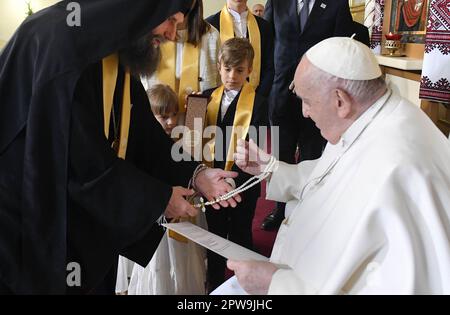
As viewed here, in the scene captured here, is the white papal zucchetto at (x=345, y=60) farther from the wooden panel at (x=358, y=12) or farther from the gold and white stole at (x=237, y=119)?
the wooden panel at (x=358, y=12)

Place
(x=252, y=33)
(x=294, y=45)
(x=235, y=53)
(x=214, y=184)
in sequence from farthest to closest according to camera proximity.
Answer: (x=294, y=45) → (x=252, y=33) → (x=235, y=53) → (x=214, y=184)

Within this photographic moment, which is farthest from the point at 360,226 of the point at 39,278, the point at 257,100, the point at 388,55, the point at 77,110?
the point at 388,55

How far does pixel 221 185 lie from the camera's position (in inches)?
83.0

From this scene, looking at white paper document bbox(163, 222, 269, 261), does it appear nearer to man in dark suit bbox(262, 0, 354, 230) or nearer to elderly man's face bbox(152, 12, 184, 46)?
elderly man's face bbox(152, 12, 184, 46)

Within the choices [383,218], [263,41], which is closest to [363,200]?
[383,218]

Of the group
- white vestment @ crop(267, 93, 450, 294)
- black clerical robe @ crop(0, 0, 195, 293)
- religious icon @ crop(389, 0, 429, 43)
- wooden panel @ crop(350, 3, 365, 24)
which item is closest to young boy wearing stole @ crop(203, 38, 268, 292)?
white vestment @ crop(267, 93, 450, 294)

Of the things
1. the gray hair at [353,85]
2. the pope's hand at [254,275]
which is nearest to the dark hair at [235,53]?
the gray hair at [353,85]

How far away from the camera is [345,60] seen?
1660 millimetres

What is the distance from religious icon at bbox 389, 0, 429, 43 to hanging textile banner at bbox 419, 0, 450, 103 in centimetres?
65

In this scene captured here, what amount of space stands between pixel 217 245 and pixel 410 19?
2.90 meters

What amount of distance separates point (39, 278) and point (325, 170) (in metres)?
1.19

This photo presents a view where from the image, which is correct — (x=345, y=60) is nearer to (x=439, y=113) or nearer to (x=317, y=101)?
(x=317, y=101)

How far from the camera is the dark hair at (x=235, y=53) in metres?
2.91

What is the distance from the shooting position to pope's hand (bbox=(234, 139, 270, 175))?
217 cm
